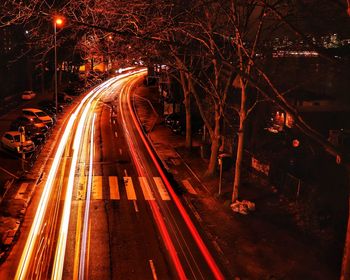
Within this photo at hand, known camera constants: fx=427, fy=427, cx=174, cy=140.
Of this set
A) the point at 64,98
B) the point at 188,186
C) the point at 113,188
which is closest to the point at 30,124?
the point at 113,188

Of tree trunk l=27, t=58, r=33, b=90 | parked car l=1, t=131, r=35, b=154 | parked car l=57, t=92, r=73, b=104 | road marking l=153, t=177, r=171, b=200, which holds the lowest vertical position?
road marking l=153, t=177, r=171, b=200

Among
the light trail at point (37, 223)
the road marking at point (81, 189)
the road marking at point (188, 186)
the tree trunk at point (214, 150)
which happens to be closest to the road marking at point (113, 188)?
the road marking at point (81, 189)

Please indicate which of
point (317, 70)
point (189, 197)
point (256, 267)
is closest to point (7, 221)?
point (189, 197)

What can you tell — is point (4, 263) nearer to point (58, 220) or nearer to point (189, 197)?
point (58, 220)

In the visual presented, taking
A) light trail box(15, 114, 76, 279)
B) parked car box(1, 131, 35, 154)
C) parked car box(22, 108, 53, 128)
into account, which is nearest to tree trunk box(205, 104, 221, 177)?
light trail box(15, 114, 76, 279)

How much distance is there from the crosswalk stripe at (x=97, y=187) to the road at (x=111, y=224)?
0.05m

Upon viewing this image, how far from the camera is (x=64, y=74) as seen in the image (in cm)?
8388

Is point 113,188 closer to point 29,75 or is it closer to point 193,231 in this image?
point 193,231

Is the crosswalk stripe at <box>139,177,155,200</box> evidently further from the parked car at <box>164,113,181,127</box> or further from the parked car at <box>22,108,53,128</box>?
the parked car at <box>22,108,53,128</box>

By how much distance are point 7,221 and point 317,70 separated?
69.9ft

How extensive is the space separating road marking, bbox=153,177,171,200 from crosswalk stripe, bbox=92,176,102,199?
332 cm

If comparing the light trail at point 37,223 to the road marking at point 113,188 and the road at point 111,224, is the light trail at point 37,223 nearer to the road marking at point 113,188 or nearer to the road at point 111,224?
the road at point 111,224

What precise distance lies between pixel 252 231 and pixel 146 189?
7.47m

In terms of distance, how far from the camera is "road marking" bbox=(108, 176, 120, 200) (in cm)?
2305
